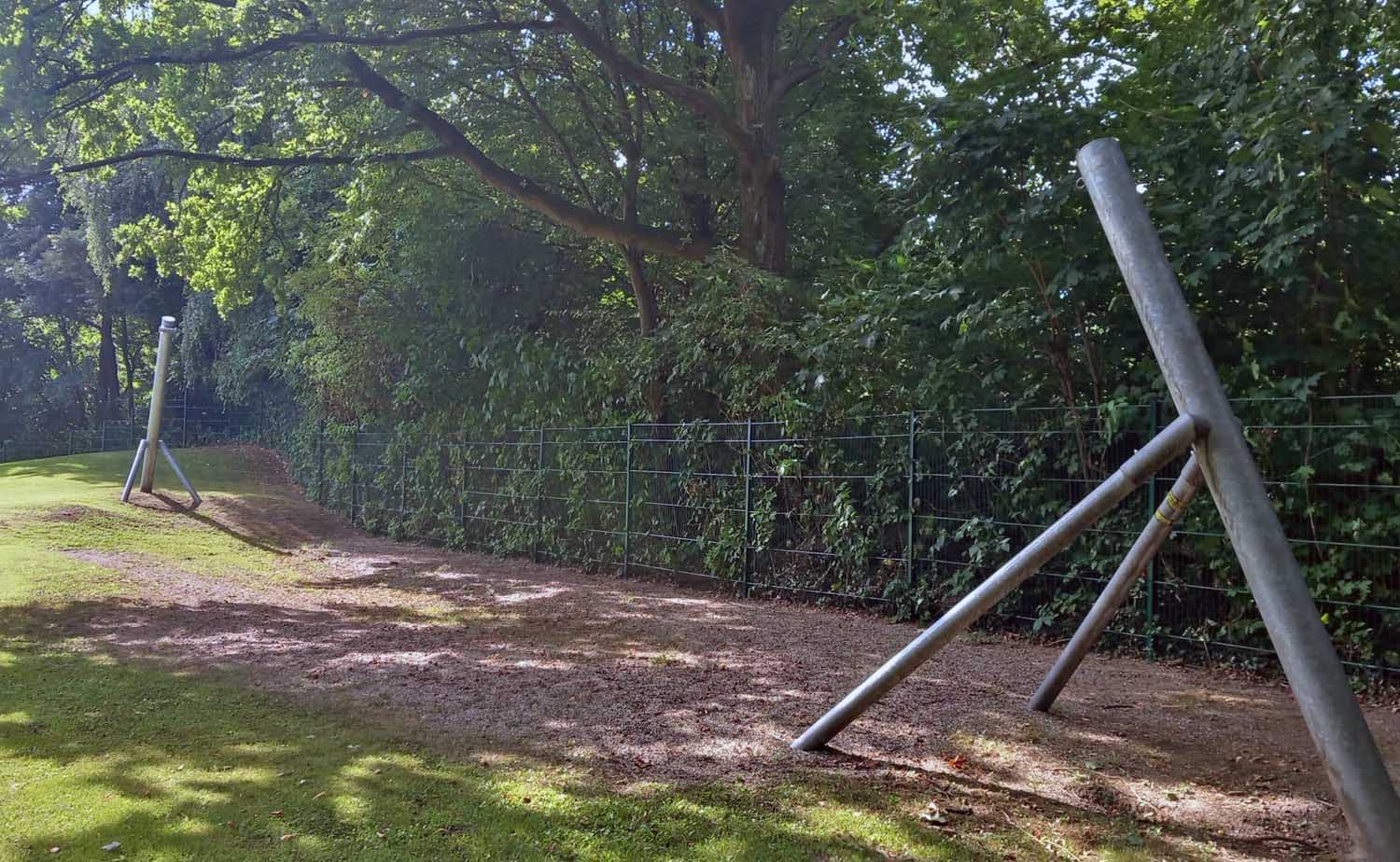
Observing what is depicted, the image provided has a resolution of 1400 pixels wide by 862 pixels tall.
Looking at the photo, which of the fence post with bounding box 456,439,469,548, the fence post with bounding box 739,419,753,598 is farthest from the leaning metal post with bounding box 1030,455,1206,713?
the fence post with bounding box 456,439,469,548

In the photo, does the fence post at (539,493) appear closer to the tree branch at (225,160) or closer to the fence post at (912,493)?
the tree branch at (225,160)

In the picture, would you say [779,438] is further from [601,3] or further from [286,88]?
[286,88]

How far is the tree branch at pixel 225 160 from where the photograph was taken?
43.4 feet

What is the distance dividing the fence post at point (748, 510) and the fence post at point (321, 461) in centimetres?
1368

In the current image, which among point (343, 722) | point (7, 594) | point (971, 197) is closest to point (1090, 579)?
point (971, 197)

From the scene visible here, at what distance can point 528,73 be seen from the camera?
14266mm

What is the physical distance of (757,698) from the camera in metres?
5.87

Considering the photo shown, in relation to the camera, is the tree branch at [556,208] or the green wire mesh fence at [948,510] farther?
the tree branch at [556,208]

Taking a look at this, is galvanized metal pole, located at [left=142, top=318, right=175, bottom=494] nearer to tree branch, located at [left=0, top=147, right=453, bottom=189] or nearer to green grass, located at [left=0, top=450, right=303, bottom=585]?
green grass, located at [left=0, top=450, right=303, bottom=585]

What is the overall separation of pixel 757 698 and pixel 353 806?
263 centimetres

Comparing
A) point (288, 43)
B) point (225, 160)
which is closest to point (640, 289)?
point (288, 43)

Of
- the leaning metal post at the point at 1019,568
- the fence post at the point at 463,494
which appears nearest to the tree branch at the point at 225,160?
the fence post at the point at 463,494

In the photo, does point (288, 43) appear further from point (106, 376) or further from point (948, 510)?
point (106, 376)

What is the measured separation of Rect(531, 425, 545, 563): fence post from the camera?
13930 millimetres
